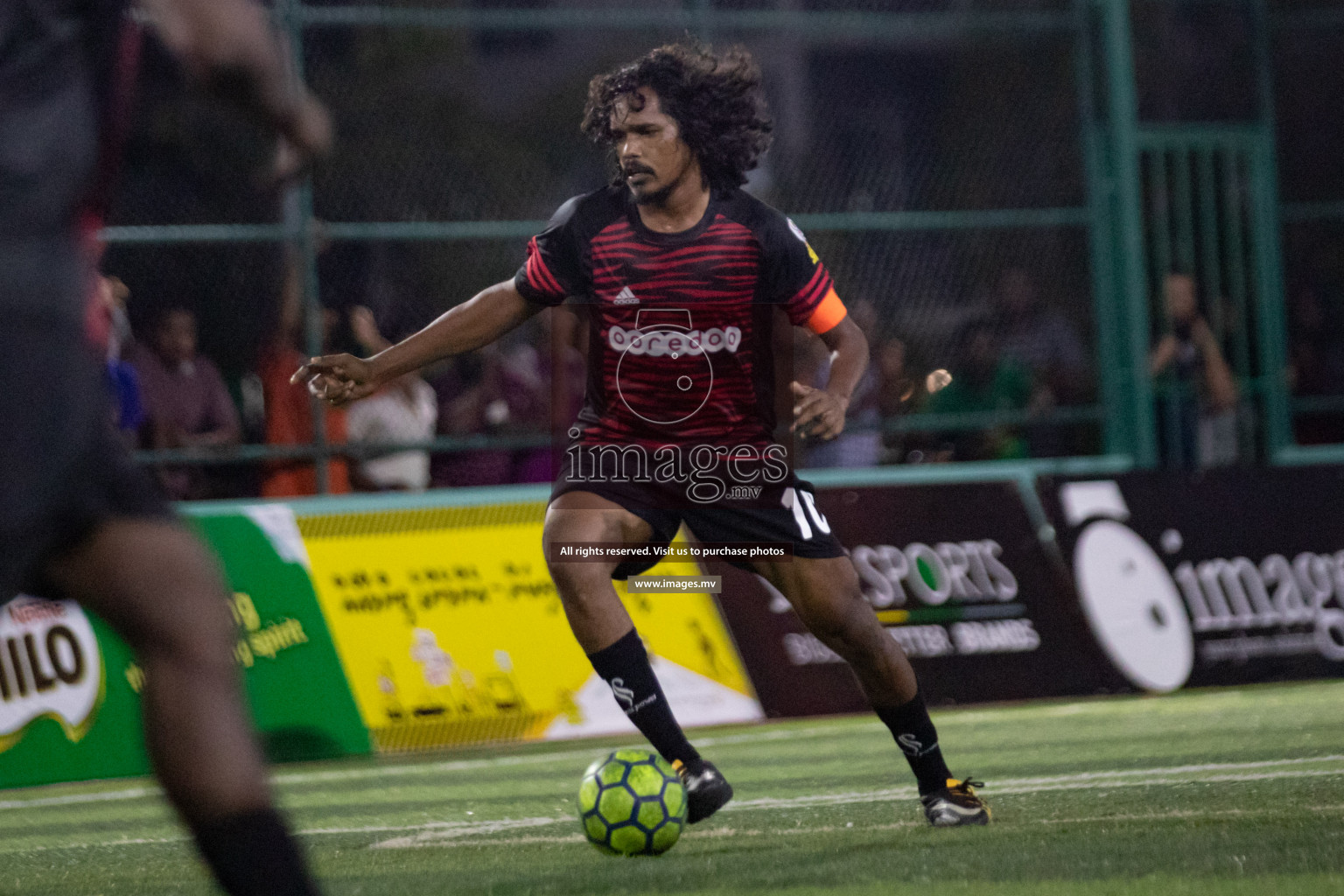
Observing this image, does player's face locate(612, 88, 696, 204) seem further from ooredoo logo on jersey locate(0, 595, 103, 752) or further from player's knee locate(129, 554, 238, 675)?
ooredoo logo on jersey locate(0, 595, 103, 752)

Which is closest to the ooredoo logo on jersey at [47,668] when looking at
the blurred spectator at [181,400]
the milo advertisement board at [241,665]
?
the milo advertisement board at [241,665]

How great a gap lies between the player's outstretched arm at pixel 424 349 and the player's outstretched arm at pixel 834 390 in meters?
0.93

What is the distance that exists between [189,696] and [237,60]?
0.97 m

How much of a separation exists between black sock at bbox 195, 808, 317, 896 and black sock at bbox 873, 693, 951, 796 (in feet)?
9.46

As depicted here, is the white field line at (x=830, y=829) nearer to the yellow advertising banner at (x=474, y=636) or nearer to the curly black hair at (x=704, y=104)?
the curly black hair at (x=704, y=104)

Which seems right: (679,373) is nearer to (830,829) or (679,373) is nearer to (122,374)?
(830,829)

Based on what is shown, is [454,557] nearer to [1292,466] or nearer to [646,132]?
[646,132]

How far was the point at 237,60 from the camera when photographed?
2.55m

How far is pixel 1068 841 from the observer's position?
486 centimetres

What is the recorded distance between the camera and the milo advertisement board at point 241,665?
8.61 meters

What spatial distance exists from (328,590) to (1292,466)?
571 centimetres

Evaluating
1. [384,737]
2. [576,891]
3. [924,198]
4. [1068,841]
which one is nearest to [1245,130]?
[924,198]

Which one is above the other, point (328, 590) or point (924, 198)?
point (924, 198)

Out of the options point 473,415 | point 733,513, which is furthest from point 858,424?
point 733,513
